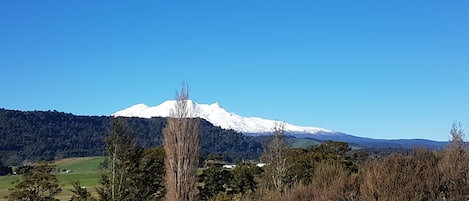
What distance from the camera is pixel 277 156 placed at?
39.7 metres

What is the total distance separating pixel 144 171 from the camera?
153 feet

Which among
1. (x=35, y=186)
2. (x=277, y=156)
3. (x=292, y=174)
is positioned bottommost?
(x=35, y=186)

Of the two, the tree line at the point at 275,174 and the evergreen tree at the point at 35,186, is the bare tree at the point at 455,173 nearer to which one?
the tree line at the point at 275,174

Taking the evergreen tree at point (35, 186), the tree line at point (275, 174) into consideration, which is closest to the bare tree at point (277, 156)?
the tree line at point (275, 174)

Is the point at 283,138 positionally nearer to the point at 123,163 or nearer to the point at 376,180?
the point at 123,163

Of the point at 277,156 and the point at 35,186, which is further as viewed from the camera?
the point at 277,156

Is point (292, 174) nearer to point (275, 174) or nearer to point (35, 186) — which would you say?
point (275, 174)

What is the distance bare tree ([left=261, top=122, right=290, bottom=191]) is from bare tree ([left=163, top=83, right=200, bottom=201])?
10365 mm

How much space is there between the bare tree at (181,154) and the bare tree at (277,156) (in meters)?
10.4

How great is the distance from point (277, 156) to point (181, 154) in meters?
12.4

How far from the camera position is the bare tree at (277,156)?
3888 centimetres

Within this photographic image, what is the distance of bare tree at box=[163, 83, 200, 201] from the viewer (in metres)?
27.7

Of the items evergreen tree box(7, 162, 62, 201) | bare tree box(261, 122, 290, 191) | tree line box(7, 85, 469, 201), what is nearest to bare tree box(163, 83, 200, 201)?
tree line box(7, 85, 469, 201)

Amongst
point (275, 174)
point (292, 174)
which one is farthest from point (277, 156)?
point (292, 174)
